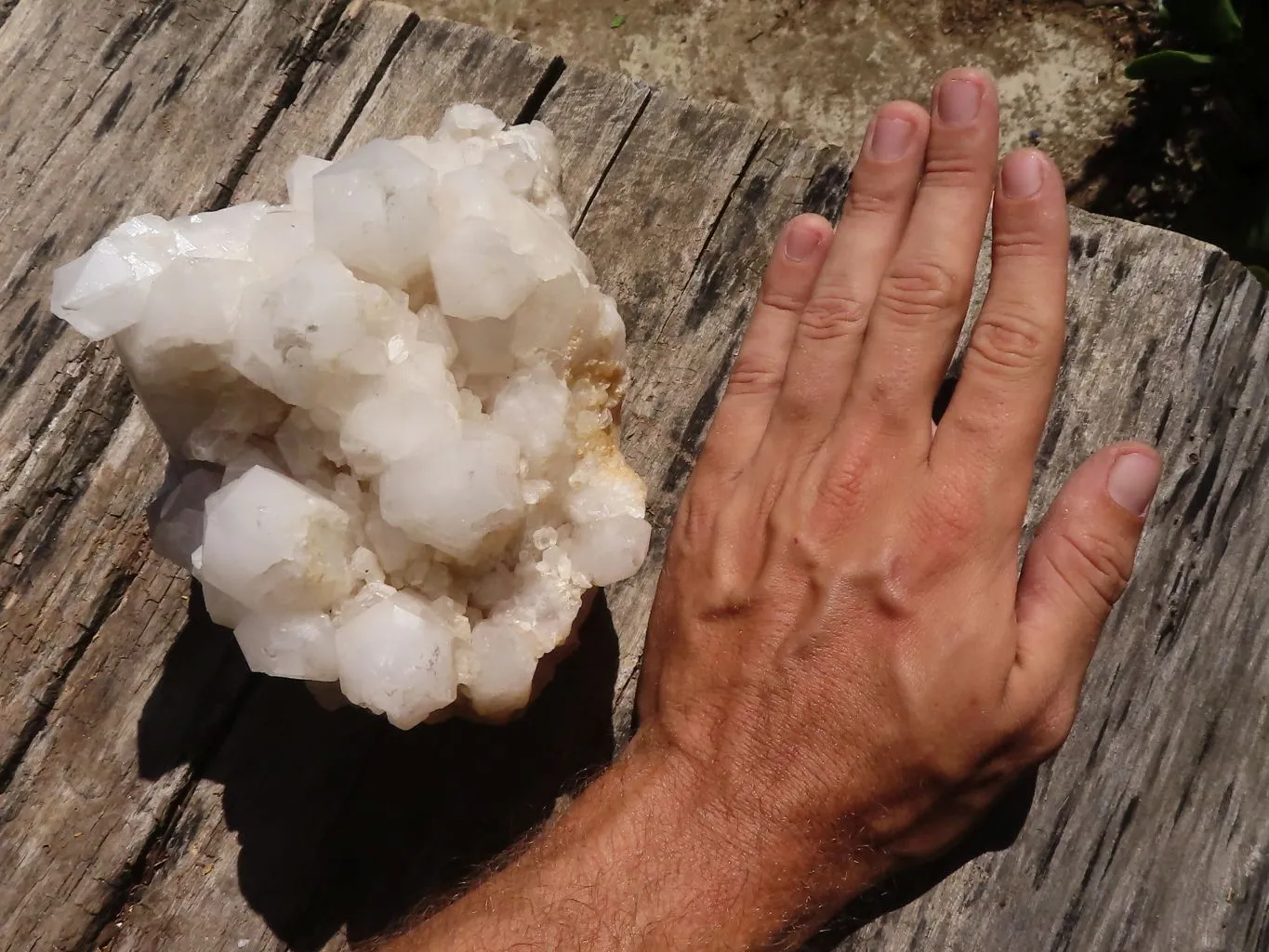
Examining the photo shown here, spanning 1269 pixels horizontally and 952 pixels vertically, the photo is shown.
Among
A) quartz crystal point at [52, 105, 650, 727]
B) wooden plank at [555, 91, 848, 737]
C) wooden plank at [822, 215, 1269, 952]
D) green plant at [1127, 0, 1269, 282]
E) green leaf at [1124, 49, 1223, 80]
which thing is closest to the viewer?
quartz crystal point at [52, 105, 650, 727]

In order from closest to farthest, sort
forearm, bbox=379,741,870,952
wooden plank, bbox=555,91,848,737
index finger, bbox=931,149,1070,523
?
forearm, bbox=379,741,870,952
index finger, bbox=931,149,1070,523
wooden plank, bbox=555,91,848,737

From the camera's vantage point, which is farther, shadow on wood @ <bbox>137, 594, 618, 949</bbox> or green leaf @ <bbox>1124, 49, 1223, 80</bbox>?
green leaf @ <bbox>1124, 49, 1223, 80</bbox>

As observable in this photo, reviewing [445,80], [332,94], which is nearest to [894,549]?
[445,80]

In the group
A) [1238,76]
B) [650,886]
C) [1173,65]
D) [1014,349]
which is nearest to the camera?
[650,886]

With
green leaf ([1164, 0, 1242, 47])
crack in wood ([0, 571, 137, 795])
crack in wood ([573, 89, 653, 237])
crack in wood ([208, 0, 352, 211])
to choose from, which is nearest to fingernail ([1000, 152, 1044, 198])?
crack in wood ([573, 89, 653, 237])

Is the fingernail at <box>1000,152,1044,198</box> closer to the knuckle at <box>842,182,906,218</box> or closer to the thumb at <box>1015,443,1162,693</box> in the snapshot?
the knuckle at <box>842,182,906,218</box>

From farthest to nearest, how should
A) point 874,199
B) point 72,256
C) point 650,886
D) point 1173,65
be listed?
point 1173,65 → point 72,256 → point 874,199 → point 650,886

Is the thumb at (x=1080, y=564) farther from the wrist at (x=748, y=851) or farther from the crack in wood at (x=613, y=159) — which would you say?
the crack in wood at (x=613, y=159)

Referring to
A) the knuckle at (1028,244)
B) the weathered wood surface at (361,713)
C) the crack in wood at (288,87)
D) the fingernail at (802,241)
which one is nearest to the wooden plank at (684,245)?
the weathered wood surface at (361,713)

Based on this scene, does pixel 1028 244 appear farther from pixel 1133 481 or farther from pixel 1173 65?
pixel 1173 65
